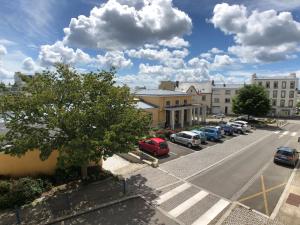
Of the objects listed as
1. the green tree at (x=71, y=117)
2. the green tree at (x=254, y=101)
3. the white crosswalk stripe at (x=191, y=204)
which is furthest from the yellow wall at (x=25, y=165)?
the green tree at (x=254, y=101)

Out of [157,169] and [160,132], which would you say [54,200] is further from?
[160,132]

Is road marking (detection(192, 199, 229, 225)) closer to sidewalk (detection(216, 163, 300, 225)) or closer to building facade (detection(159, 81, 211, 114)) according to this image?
sidewalk (detection(216, 163, 300, 225))

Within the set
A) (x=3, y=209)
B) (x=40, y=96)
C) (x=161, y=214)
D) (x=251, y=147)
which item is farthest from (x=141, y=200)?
(x=251, y=147)

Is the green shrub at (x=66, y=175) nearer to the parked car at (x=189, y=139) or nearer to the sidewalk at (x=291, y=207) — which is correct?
the sidewalk at (x=291, y=207)

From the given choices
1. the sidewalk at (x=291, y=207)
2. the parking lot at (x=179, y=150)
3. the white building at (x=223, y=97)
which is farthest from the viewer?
the white building at (x=223, y=97)

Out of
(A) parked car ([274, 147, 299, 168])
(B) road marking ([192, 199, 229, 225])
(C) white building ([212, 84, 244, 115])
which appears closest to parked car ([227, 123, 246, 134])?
(A) parked car ([274, 147, 299, 168])

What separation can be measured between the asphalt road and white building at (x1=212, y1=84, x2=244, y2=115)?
43.4 m

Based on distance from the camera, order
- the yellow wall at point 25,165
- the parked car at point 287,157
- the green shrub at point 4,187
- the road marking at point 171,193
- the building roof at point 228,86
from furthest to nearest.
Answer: the building roof at point 228,86 < the parked car at point 287,157 < the yellow wall at point 25,165 < the road marking at point 171,193 < the green shrub at point 4,187

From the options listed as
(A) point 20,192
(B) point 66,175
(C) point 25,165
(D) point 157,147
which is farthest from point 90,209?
(D) point 157,147

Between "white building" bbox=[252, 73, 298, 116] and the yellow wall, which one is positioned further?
"white building" bbox=[252, 73, 298, 116]

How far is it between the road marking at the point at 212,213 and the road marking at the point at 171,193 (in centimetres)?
261

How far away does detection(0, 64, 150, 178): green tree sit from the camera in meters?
13.0

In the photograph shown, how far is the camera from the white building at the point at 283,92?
63031 mm

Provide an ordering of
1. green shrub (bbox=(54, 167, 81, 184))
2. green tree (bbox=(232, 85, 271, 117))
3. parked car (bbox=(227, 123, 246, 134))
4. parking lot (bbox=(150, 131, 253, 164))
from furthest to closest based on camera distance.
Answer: green tree (bbox=(232, 85, 271, 117))
parked car (bbox=(227, 123, 246, 134))
parking lot (bbox=(150, 131, 253, 164))
green shrub (bbox=(54, 167, 81, 184))
